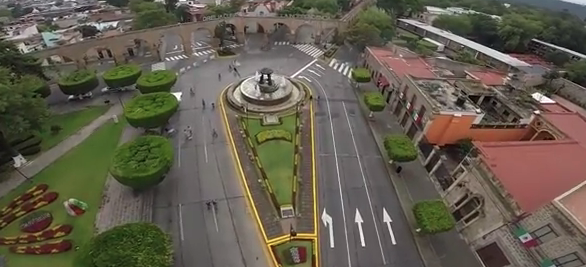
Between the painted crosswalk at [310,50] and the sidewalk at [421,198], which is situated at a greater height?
the painted crosswalk at [310,50]

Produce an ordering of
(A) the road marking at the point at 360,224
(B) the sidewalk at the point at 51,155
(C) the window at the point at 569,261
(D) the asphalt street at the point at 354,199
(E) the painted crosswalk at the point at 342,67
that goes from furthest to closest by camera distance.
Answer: (E) the painted crosswalk at the point at 342,67 → (B) the sidewalk at the point at 51,155 → (A) the road marking at the point at 360,224 → (D) the asphalt street at the point at 354,199 → (C) the window at the point at 569,261

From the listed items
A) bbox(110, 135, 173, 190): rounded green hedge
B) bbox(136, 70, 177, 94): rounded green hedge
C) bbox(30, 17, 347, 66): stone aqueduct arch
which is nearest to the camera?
bbox(110, 135, 173, 190): rounded green hedge

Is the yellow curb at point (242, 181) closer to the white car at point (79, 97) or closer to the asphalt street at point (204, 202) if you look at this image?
the asphalt street at point (204, 202)

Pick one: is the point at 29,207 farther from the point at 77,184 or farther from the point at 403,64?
the point at 403,64

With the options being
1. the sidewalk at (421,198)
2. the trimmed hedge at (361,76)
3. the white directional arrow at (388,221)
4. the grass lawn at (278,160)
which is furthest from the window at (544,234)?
the trimmed hedge at (361,76)

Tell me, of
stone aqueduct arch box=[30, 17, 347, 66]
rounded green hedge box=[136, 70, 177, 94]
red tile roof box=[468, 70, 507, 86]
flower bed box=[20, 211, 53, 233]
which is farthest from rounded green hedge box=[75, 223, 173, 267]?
red tile roof box=[468, 70, 507, 86]

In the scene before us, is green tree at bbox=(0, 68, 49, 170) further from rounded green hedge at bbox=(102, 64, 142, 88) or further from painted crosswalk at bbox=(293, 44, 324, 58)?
painted crosswalk at bbox=(293, 44, 324, 58)

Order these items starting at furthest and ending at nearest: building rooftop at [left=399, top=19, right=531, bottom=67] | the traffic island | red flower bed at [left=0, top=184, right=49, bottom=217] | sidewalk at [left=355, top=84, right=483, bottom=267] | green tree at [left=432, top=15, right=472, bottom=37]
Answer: green tree at [left=432, top=15, right=472, bottom=37] < building rooftop at [left=399, top=19, right=531, bottom=67] < the traffic island < red flower bed at [left=0, top=184, right=49, bottom=217] < sidewalk at [left=355, top=84, right=483, bottom=267]
